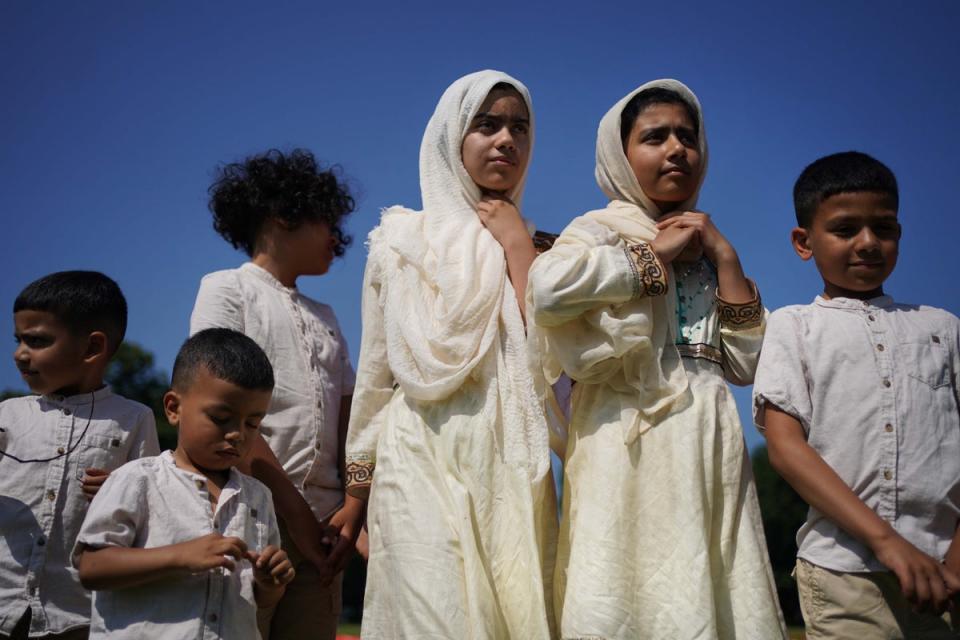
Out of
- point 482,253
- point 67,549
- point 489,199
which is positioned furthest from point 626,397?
point 67,549

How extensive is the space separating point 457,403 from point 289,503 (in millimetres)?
943

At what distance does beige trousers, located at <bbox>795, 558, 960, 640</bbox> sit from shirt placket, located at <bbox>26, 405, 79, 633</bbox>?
281cm

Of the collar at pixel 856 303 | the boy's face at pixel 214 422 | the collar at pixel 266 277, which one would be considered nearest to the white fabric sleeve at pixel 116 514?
the boy's face at pixel 214 422

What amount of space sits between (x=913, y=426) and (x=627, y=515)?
1024 mm

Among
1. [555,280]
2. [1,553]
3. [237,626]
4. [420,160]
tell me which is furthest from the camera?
[420,160]

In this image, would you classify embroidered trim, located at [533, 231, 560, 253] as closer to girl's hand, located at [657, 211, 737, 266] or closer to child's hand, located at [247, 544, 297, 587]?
girl's hand, located at [657, 211, 737, 266]

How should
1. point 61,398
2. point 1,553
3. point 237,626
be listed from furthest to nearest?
point 61,398, point 1,553, point 237,626

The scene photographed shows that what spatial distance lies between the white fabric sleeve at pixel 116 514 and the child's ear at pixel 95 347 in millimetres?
956

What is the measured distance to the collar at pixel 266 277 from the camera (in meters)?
4.88

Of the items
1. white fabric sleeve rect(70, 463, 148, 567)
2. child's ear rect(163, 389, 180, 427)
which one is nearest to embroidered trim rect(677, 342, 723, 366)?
child's ear rect(163, 389, 180, 427)

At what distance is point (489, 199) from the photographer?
14.3 feet

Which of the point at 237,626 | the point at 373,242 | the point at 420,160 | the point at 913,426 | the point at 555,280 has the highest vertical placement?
the point at 420,160

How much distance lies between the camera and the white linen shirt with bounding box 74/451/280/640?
127 inches

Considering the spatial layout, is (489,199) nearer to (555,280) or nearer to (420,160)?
(420,160)
